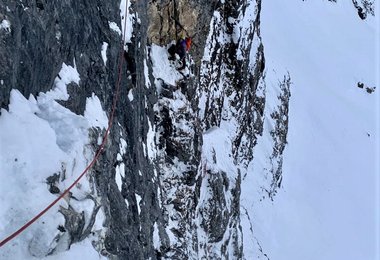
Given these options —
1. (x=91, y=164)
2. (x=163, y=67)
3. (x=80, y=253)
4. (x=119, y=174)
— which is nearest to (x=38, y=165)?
(x=91, y=164)

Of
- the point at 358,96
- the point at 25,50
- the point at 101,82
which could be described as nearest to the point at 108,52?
the point at 101,82

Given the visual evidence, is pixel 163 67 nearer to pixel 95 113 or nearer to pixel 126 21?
pixel 126 21

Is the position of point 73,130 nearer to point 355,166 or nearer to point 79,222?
point 79,222

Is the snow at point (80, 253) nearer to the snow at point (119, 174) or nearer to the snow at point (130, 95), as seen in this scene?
the snow at point (119, 174)

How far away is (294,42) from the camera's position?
109ft

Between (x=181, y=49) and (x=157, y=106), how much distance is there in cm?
172

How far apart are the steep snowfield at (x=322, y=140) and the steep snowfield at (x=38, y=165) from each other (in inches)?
483

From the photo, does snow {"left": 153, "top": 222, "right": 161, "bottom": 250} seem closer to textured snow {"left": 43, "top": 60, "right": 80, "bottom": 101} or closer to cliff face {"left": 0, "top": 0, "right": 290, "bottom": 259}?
cliff face {"left": 0, "top": 0, "right": 290, "bottom": 259}

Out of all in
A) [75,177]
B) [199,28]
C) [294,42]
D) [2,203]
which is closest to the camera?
[2,203]

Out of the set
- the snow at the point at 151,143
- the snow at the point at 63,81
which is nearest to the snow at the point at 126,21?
the snow at the point at 151,143

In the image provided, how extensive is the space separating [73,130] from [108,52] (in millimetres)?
2786

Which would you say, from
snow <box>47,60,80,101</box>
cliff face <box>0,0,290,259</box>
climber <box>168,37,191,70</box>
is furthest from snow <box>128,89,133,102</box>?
climber <box>168,37,191,70</box>

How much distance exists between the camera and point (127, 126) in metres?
8.66

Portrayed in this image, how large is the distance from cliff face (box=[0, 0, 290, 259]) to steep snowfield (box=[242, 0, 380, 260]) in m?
2.06
